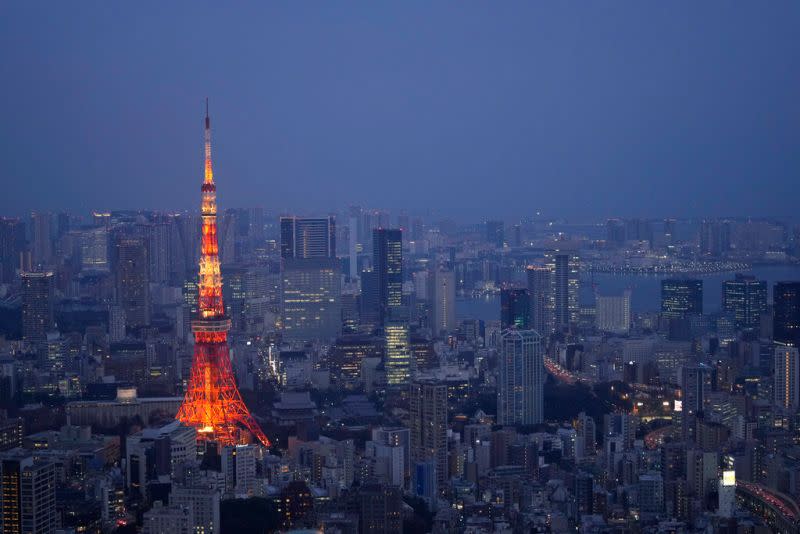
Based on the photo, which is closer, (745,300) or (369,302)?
(745,300)

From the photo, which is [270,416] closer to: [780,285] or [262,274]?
[780,285]

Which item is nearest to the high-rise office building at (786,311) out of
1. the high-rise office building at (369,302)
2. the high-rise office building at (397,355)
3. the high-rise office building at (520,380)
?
the high-rise office building at (520,380)

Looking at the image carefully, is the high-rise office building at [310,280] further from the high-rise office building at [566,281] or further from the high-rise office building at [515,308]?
the high-rise office building at [566,281]

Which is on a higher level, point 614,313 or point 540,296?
point 540,296

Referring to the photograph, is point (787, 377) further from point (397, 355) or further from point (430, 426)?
point (397, 355)

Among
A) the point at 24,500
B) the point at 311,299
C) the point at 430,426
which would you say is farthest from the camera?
the point at 311,299

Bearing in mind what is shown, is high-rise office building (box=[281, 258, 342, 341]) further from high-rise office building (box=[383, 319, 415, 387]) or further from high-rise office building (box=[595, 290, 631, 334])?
high-rise office building (box=[595, 290, 631, 334])

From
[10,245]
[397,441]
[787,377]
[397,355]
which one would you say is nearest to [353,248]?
[397,355]
